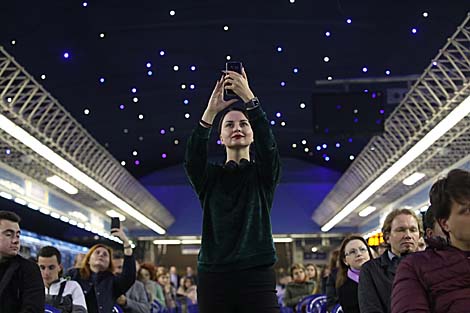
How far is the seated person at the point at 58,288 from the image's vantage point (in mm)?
5199

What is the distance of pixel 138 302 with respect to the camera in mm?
8000

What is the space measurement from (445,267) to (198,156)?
108cm

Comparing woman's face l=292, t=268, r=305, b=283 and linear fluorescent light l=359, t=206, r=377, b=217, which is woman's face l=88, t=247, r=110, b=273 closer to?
woman's face l=292, t=268, r=305, b=283

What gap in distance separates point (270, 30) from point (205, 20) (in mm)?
1114

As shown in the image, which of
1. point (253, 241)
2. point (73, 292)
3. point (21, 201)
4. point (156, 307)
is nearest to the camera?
point (253, 241)

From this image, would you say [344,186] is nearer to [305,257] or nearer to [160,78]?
[160,78]

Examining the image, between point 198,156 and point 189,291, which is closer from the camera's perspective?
point 198,156

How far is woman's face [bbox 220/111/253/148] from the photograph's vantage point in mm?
2822

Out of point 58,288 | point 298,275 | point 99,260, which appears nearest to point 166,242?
point 298,275

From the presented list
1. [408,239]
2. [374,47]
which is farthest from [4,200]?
[408,239]

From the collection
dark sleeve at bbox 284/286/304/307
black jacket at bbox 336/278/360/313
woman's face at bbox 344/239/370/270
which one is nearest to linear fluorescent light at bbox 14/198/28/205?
dark sleeve at bbox 284/286/304/307

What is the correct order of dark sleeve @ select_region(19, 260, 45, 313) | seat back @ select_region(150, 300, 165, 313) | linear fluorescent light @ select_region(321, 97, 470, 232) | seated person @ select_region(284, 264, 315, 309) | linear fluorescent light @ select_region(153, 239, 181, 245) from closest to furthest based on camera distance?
dark sleeve @ select_region(19, 260, 45, 313), linear fluorescent light @ select_region(321, 97, 470, 232), seat back @ select_region(150, 300, 165, 313), seated person @ select_region(284, 264, 315, 309), linear fluorescent light @ select_region(153, 239, 181, 245)

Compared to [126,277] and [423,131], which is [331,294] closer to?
[126,277]

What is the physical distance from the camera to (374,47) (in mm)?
13031
